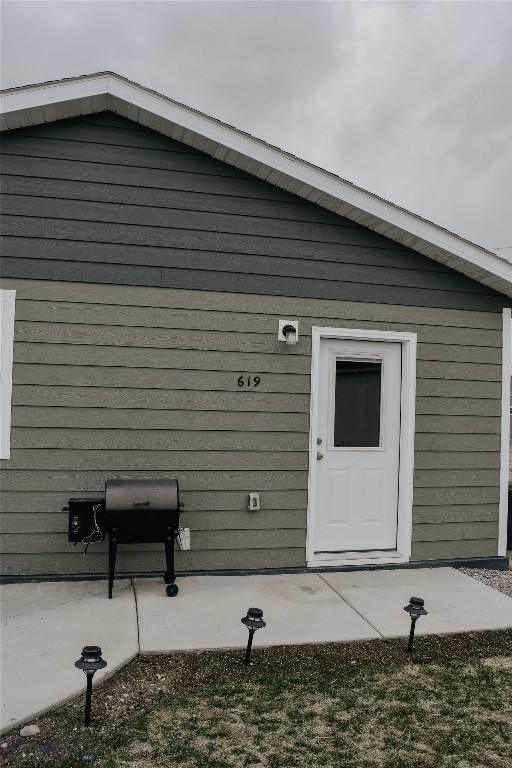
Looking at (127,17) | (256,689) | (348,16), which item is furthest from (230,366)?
(348,16)

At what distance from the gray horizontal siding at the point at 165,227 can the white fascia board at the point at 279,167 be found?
16 centimetres

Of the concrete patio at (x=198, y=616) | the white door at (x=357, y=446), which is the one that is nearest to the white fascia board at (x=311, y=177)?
the white door at (x=357, y=446)

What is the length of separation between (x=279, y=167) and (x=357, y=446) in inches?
101

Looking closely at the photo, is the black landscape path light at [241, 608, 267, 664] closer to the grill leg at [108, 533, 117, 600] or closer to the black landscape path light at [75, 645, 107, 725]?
the black landscape path light at [75, 645, 107, 725]

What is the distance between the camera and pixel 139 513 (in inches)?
174

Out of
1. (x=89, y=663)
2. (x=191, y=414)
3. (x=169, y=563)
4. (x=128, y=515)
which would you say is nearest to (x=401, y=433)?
(x=191, y=414)

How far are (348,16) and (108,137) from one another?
12672mm

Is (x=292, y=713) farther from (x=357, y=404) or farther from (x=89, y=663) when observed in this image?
(x=357, y=404)

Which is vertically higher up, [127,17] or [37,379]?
[127,17]

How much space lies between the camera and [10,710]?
2959 millimetres

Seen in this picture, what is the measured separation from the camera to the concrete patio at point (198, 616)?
3.41 m

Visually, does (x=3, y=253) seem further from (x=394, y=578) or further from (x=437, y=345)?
(x=394, y=578)

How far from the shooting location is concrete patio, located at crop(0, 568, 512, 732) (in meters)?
3.41

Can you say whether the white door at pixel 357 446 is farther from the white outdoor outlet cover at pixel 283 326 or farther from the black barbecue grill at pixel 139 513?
the black barbecue grill at pixel 139 513
